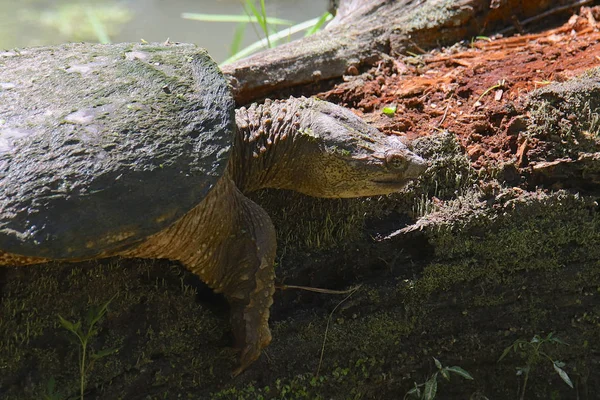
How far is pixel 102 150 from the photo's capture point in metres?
2.11

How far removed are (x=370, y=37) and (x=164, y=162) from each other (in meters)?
2.24

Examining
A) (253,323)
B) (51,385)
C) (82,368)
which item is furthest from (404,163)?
(51,385)

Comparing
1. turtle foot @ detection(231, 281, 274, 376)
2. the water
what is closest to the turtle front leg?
turtle foot @ detection(231, 281, 274, 376)

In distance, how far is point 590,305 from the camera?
3014 millimetres

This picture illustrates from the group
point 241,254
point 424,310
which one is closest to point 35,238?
point 241,254

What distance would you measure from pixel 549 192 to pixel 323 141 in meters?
1.12

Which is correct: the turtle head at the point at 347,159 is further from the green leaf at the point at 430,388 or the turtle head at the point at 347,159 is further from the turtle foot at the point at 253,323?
the green leaf at the point at 430,388

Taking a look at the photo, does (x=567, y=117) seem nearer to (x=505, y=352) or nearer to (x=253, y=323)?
(x=505, y=352)

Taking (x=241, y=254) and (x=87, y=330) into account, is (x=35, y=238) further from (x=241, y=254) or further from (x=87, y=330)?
(x=241, y=254)

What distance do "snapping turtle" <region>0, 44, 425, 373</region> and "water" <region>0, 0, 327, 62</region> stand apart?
6.12 meters

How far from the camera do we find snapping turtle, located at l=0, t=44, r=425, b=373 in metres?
2.03

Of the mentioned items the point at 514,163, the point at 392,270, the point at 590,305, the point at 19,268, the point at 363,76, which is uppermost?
the point at 363,76

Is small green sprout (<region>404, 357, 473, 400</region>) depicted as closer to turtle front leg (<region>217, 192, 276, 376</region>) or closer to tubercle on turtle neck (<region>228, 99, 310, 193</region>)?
turtle front leg (<region>217, 192, 276, 376</region>)

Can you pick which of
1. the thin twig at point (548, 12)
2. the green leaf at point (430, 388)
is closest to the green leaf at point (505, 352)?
the green leaf at point (430, 388)
